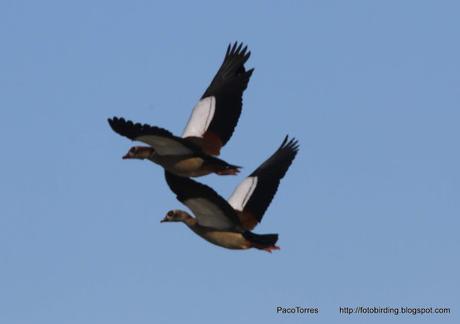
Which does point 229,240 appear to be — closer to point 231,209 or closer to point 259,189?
point 231,209

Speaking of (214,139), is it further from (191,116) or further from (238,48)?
(238,48)

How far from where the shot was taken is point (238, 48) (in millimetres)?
31844

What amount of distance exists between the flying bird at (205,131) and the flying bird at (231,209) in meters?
0.59

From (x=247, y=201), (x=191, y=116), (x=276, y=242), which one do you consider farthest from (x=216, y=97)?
(x=276, y=242)

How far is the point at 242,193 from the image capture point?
29609 mm

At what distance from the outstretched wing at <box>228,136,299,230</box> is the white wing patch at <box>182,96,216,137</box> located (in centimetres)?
158

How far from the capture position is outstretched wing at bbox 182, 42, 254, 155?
97.0 feet

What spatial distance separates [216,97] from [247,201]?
283 cm

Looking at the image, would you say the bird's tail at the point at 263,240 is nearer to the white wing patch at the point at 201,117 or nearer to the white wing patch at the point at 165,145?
the white wing patch at the point at 165,145

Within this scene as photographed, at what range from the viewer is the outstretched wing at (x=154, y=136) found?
26.6 meters

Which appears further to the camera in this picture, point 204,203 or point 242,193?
point 242,193

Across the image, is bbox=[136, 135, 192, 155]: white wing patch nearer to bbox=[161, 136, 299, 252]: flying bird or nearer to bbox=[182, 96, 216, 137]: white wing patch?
bbox=[161, 136, 299, 252]: flying bird

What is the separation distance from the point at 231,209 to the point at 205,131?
9.91 feet

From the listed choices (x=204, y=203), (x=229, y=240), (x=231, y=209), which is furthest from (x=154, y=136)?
(x=229, y=240)
